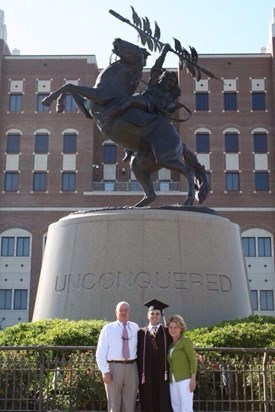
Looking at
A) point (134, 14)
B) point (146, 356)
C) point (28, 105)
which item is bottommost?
point (146, 356)

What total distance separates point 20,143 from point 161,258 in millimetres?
40144

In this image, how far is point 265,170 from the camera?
160 feet

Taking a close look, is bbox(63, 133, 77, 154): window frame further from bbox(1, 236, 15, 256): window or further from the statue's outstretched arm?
the statue's outstretched arm

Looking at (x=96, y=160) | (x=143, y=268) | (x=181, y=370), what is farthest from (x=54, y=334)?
(x=96, y=160)

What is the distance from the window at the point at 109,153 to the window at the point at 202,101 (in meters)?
8.00

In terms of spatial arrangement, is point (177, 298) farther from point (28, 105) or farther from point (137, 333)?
point (28, 105)

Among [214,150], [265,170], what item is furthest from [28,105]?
[265,170]

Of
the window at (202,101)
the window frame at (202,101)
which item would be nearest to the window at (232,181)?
the window frame at (202,101)

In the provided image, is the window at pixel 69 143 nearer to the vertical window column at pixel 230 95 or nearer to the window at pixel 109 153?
the window at pixel 109 153

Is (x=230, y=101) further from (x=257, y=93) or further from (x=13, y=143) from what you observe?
(x=13, y=143)

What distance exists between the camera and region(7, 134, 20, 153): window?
49.6 meters

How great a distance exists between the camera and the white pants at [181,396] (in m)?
6.07

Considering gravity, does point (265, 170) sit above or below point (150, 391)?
above

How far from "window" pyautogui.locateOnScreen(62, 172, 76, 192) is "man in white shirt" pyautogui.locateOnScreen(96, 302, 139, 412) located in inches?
1671
